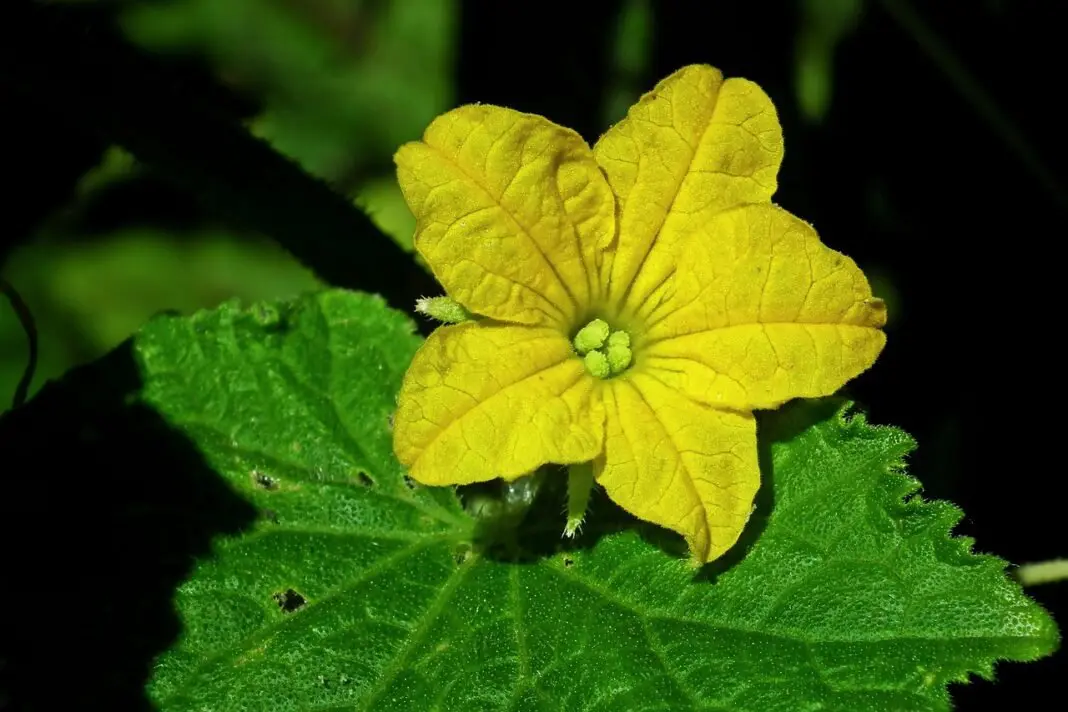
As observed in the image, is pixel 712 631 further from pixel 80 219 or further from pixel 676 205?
pixel 80 219

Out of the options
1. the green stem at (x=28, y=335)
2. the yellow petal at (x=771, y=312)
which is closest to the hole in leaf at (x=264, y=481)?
the green stem at (x=28, y=335)

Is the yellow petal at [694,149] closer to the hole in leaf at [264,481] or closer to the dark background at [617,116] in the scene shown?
the dark background at [617,116]

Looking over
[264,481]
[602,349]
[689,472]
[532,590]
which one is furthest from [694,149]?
[264,481]

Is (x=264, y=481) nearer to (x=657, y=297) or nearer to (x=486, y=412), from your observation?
(x=486, y=412)

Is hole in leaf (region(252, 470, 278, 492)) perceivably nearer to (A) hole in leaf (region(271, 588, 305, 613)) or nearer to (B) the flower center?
(A) hole in leaf (region(271, 588, 305, 613))

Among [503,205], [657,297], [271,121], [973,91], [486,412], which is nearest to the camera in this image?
[486,412]

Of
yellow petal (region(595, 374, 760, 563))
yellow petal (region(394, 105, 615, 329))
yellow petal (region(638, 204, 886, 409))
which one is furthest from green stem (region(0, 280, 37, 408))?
yellow petal (region(638, 204, 886, 409))
